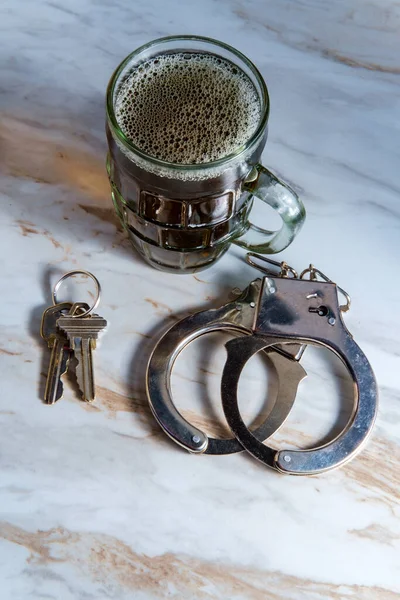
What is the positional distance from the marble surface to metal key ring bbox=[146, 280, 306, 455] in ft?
0.07

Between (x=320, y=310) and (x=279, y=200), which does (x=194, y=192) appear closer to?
(x=279, y=200)

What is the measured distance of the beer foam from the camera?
2.60 feet

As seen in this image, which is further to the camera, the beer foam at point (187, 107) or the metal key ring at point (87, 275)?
the metal key ring at point (87, 275)

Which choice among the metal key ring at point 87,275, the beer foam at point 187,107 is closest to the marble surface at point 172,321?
the metal key ring at point 87,275

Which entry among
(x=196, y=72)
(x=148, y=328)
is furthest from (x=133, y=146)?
(x=148, y=328)

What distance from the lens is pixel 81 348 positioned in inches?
35.2

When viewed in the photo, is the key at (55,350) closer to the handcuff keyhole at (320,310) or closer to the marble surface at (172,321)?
the marble surface at (172,321)

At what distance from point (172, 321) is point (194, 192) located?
200 mm

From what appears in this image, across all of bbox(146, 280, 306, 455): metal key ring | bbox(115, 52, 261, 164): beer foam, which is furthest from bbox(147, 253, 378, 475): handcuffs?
bbox(115, 52, 261, 164): beer foam

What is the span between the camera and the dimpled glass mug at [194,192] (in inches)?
30.0

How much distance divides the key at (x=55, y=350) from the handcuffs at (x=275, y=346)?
0.10 m

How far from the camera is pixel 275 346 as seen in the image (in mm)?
895

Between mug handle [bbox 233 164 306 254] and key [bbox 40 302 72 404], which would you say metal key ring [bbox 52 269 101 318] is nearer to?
key [bbox 40 302 72 404]

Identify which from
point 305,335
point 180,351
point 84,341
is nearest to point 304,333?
point 305,335
